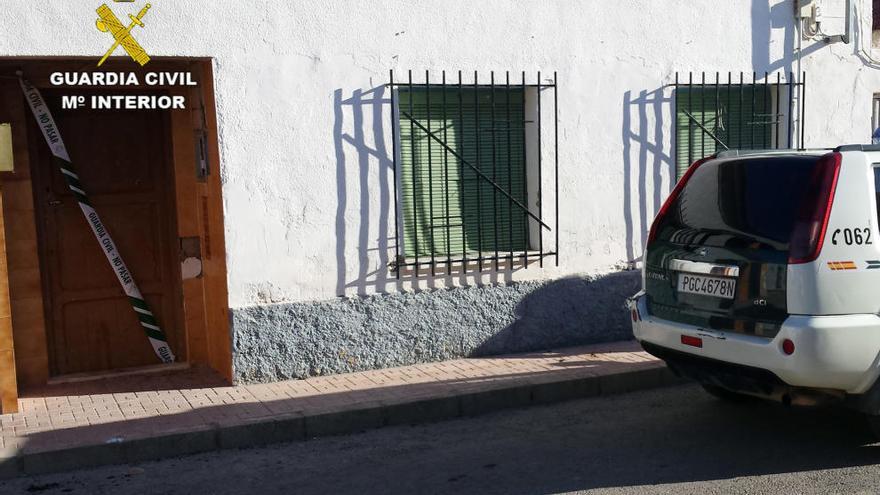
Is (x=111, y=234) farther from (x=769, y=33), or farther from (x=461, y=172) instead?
(x=769, y=33)

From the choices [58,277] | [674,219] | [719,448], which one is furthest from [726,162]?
[58,277]

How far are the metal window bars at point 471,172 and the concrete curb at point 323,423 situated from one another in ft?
4.59

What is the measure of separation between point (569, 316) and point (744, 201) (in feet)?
10.5

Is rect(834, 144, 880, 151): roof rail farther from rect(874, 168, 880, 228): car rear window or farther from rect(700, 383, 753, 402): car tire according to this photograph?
rect(700, 383, 753, 402): car tire

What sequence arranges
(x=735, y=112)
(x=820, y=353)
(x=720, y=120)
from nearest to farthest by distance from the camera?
1. (x=820, y=353)
2. (x=720, y=120)
3. (x=735, y=112)

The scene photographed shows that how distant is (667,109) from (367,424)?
4.27 m

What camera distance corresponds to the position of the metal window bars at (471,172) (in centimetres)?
810

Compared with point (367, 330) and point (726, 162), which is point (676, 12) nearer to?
point (726, 162)

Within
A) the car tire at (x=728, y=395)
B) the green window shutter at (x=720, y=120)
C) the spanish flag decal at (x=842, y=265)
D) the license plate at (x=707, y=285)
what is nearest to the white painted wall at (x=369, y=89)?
the green window shutter at (x=720, y=120)

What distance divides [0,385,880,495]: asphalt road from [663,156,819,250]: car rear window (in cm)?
132

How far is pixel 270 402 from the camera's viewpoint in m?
7.05

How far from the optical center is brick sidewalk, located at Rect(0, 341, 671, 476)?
20.6ft

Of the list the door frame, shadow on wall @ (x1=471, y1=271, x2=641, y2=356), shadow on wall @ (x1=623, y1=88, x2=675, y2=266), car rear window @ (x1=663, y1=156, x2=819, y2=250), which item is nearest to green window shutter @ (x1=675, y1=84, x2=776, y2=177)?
shadow on wall @ (x1=623, y1=88, x2=675, y2=266)

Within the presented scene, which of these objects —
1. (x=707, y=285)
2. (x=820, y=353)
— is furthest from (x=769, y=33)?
(x=820, y=353)
